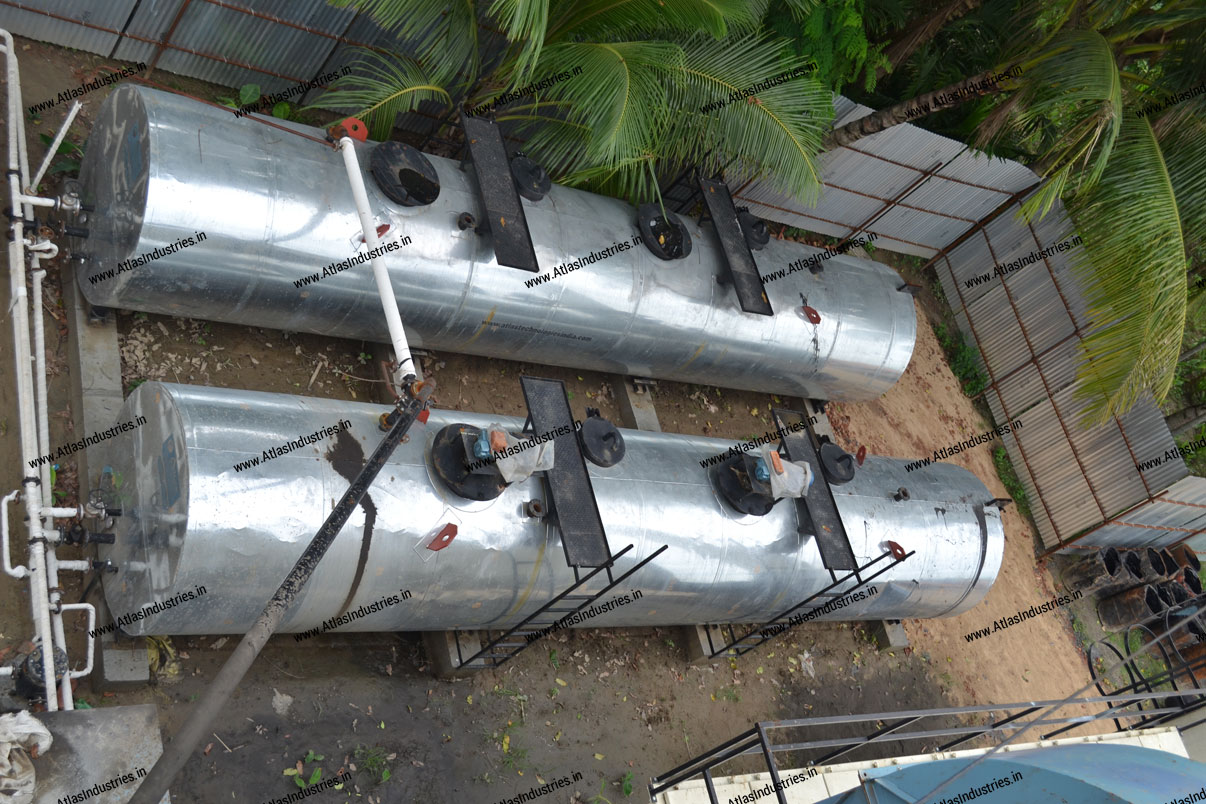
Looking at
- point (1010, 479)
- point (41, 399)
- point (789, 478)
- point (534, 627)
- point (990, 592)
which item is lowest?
point (990, 592)

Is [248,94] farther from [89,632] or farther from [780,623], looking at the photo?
[780,623]

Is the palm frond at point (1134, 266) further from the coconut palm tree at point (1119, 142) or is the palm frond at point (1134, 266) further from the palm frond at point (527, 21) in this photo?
the palm frond at point (527, 21)

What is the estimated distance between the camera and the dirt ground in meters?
8.80

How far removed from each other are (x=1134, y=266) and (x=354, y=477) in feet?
28.9

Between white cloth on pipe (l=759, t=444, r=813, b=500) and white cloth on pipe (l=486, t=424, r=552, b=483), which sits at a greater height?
white cloth on pipe (l=486, t=424, r=552, b=483)

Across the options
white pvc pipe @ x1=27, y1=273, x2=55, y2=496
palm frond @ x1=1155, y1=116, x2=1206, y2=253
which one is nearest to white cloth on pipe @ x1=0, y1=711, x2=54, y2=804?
white pvc pipe @ x1=27, y1=273, x2=55, y2=496

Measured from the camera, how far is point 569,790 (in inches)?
400

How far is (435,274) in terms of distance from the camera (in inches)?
397

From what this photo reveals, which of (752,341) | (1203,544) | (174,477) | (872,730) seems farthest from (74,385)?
(1203,544)

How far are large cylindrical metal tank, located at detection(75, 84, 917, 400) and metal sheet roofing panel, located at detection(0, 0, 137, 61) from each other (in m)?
1.51

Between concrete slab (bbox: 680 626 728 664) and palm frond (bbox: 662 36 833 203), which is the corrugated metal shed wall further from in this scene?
concrete slab (bbox: 680 626 728 664)

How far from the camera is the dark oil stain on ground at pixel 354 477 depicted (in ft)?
27.9

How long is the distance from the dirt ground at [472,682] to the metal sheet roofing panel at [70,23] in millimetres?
131

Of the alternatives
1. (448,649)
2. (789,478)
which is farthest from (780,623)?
(448,649)
